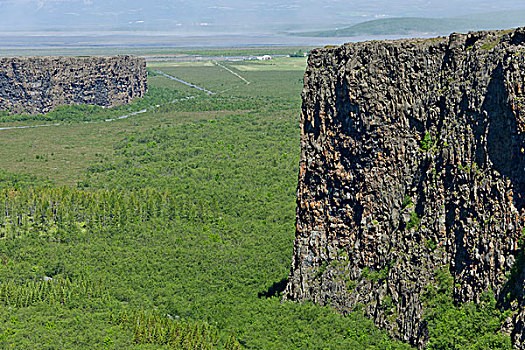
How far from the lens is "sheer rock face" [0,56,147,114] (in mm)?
131875

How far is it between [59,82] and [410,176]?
358ft

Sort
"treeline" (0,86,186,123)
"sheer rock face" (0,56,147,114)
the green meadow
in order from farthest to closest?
1. "sheer rock face" (0,56,147,114)
2. "treeline" (0,86,186,123)
3. the green meadow

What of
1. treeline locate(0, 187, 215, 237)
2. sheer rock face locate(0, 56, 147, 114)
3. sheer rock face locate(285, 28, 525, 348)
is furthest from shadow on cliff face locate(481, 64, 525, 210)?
sheer rock face locate(0, 56, 147, 114)

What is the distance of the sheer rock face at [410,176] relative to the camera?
32406 millimetres

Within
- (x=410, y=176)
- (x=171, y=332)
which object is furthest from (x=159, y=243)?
(x=410, y=176)

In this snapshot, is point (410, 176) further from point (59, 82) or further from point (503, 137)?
point (59, 82)

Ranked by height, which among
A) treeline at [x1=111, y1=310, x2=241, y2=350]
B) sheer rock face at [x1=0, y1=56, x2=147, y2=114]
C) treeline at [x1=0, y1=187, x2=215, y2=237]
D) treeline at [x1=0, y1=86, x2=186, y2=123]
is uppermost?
sheer rock face at [x1=0, y1=56, x2=147, y2=114]

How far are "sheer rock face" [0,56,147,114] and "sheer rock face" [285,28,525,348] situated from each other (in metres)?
102

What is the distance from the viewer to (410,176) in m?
37.5

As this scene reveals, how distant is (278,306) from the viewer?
42.3 metres

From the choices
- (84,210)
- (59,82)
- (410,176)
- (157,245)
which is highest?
(59,82)

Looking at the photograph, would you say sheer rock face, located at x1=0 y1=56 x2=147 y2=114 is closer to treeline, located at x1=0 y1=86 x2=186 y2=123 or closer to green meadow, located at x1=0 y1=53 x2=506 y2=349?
treeline, located at x1=0 y1=86 x2=186 y2=123

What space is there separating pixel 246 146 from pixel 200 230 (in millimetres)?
37813

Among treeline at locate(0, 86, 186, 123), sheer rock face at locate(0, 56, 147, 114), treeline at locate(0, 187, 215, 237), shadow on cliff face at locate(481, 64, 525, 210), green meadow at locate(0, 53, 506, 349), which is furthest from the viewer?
sheer rock face at locate(0, 56, 147, 114)
